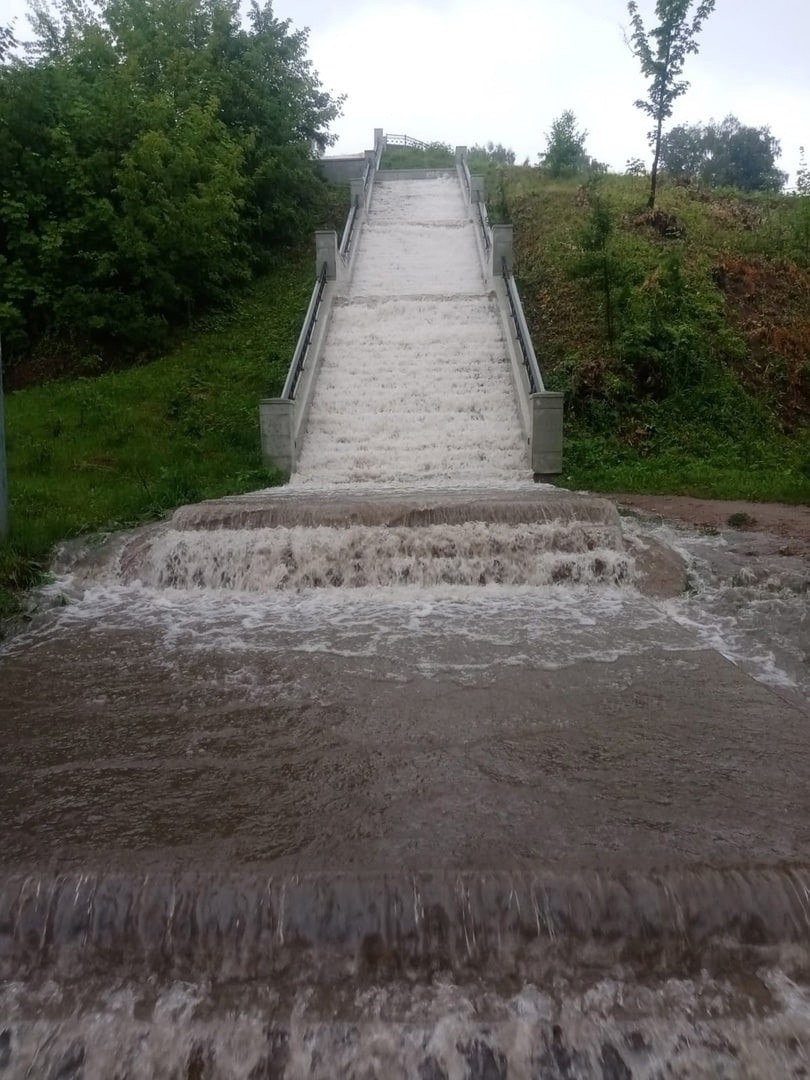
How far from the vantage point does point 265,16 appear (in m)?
25.9

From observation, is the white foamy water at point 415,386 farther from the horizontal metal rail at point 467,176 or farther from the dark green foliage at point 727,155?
the dark green foliage at point 727,155

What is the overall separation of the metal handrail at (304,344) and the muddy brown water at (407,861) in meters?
7.55

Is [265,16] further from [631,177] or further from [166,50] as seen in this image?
[631,177]

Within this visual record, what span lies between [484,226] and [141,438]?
1304 cm

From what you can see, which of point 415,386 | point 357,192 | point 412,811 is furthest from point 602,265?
point 357,192

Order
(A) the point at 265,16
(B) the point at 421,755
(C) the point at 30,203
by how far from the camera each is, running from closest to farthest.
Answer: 1. (B) the point at 421,755
2. (C) the point at 30,203
3. (A) the point at 265,16

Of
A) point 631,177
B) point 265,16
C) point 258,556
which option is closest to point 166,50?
point 265,16

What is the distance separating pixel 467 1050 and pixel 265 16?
2999 cm

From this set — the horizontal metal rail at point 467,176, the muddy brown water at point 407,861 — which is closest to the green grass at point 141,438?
the muddy brown water at point 407,861

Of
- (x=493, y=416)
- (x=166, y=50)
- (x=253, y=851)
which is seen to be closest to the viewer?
(x=253, y=851)

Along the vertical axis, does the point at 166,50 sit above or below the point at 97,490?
above

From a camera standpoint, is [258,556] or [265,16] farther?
[265,16]

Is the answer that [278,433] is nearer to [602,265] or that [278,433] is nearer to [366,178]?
[602,265]

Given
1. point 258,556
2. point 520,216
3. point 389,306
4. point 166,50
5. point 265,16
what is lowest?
point 258,556
